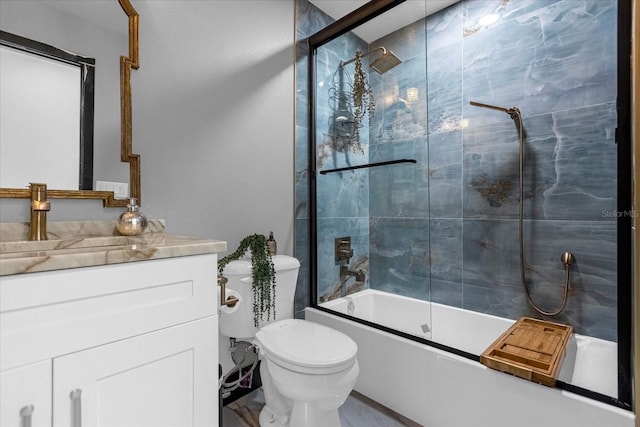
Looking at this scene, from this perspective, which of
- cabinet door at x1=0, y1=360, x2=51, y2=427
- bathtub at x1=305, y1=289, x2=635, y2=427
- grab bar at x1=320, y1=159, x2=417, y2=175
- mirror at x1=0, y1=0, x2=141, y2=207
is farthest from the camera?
grab bar at x1=320, y1=159, x2=417, y2=175

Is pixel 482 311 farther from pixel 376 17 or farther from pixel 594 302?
pixel 376 17

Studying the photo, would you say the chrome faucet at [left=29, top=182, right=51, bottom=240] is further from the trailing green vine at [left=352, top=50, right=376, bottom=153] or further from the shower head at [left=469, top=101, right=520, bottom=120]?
the shower head at [left=469, top=101, right=520, bottom=120]

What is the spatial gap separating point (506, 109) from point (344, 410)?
1.91 m

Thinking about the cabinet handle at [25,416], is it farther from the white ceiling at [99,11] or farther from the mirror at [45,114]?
the white ceiling at [99,11]

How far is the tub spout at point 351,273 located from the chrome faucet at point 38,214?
5.17ft

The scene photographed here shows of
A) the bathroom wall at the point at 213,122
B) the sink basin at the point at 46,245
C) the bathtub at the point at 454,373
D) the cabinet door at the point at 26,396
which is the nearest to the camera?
the cabinet door at the point at 26,396

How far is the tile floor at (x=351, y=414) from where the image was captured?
1533mm

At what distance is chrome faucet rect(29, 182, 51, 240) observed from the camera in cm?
101

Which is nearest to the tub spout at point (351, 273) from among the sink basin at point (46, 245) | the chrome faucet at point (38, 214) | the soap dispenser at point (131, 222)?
the soap dispenser at point (131, 222)

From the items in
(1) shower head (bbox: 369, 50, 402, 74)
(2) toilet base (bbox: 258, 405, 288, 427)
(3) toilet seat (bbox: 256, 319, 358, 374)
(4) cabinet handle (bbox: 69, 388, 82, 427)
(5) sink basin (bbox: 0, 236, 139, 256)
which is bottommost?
(2) toilet base (bbox: 258, 405, 288, 427)

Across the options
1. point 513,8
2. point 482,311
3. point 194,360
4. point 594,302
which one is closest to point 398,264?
point 482,311

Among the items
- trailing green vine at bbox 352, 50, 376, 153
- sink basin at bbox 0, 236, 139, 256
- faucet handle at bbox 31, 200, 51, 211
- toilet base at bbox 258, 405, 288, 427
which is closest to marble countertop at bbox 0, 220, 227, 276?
sink basin at bbox 0, 236, 139, 256

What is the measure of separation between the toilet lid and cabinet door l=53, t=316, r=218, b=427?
361 millimetres

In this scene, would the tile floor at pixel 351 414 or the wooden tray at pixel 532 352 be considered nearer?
the wooden tray at pixel 532 352
